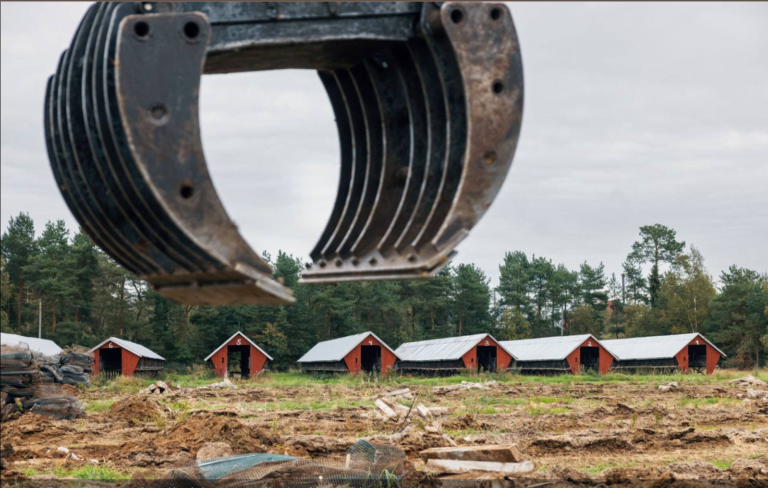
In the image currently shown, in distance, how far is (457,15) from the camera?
11.2ft

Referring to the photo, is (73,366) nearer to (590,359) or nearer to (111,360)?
(111,360)

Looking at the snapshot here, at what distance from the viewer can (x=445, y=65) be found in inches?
138

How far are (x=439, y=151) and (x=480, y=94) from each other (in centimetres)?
30

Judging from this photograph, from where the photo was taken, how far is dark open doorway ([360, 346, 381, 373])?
149 ft

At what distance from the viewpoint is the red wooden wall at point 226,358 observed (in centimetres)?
4422

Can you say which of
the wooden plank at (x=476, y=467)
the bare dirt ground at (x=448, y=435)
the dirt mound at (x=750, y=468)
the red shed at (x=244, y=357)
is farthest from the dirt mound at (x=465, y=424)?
the red shed at (x=244, y=357)

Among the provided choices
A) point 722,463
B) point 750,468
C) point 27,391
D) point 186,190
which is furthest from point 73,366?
point 186,190

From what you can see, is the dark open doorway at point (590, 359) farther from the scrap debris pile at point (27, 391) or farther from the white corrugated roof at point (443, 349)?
the scrap debris pile at point (27, 391)

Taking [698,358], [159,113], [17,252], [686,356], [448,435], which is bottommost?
[448,435]

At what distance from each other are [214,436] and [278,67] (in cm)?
1014

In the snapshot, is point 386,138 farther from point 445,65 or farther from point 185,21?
point 185,21

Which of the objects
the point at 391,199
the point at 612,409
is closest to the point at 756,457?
the point at 612,409

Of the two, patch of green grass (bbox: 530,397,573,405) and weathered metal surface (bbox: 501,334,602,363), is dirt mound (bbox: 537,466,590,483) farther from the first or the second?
weathered metal surface (bbox: 501,334,602,363)

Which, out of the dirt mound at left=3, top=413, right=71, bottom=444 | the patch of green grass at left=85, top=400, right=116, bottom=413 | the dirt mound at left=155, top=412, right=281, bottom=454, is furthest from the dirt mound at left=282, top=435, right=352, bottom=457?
the patch of green grass at left=85, top=400, right=116, bottom=413
